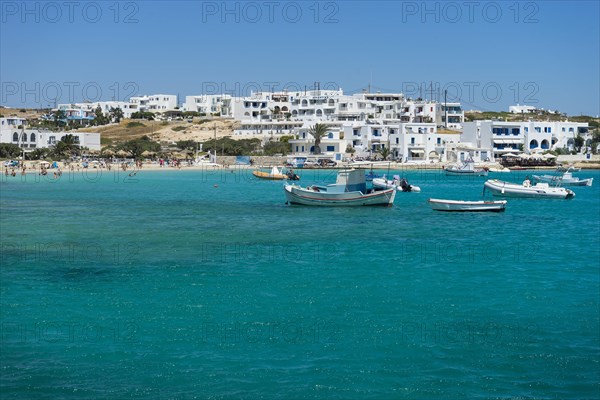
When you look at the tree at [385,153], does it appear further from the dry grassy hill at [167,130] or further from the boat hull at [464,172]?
the dry grassy hill at [167,130]

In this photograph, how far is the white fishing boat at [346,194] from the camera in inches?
1881

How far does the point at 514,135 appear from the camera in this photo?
10794 cm

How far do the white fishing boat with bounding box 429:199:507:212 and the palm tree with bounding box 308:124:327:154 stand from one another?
61.4 metres

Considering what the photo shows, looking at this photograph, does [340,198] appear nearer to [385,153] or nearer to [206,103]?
[385,153]

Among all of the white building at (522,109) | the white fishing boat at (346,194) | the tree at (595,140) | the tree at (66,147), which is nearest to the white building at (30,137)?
the tree at (66,147)

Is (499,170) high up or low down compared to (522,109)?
down

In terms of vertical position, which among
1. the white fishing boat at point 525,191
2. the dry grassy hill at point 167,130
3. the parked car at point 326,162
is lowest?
the white fishing boat at point 525,191

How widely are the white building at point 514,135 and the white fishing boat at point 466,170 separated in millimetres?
13263

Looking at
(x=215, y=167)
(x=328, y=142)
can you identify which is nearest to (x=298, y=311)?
(x=215, y=167)

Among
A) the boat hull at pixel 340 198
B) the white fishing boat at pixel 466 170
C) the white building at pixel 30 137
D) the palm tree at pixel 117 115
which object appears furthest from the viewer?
the palm tree at pixel 117 115

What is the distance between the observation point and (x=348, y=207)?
157 feet

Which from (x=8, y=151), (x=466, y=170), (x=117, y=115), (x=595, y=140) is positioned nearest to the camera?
(x=466, y=170)

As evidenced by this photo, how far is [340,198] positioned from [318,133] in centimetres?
6036

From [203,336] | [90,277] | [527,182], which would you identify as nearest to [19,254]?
[90,277]
